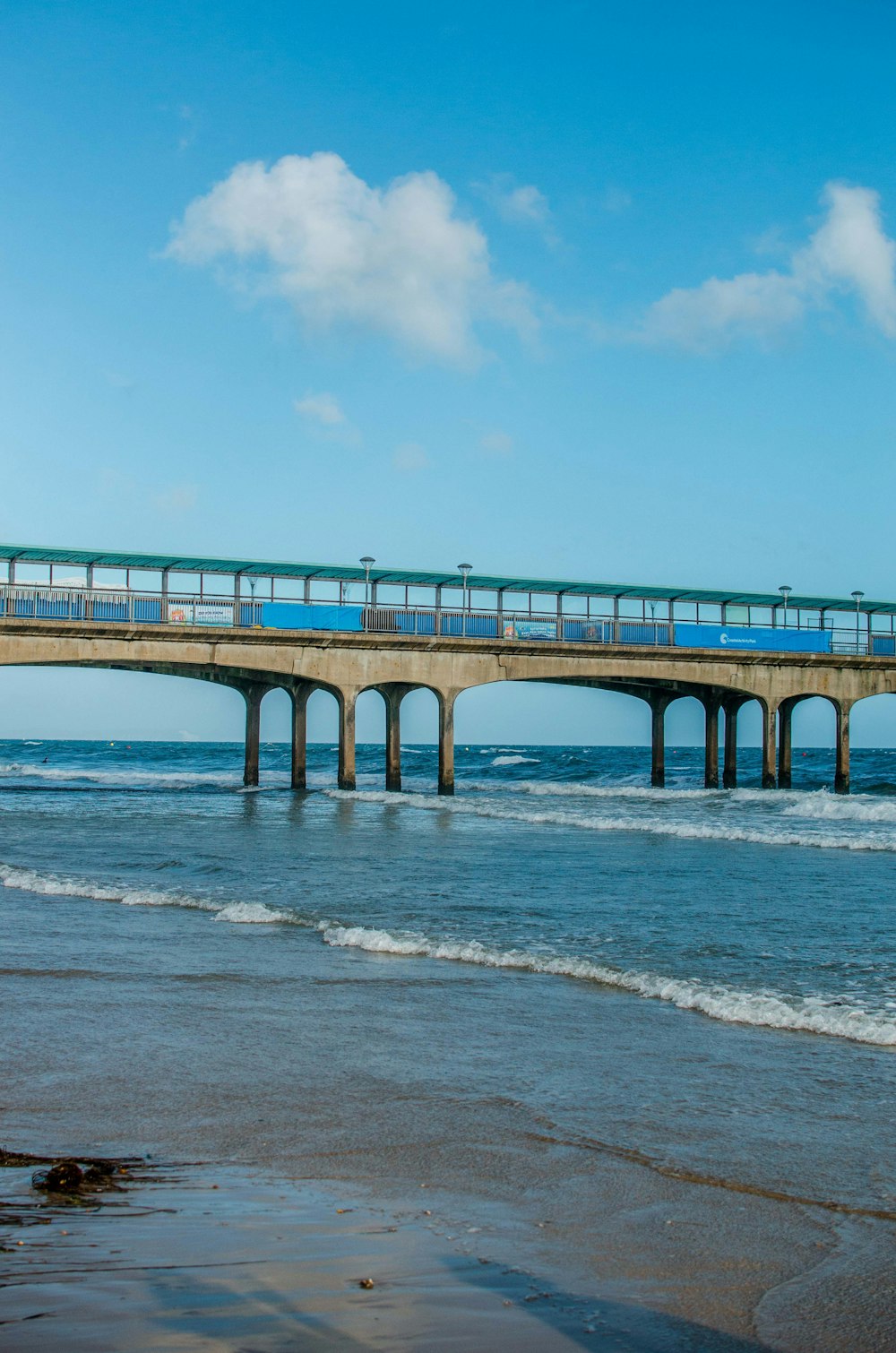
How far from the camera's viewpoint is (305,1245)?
4.31m

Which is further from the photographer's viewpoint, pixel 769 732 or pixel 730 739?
pixel 730 739

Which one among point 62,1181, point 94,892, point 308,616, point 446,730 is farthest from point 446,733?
point 62,1181

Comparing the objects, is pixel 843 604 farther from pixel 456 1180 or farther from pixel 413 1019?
pixel 456 1180

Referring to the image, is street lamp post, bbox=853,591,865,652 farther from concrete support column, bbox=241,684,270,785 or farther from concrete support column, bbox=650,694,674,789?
concrete support column, bbox=241,684,270,785

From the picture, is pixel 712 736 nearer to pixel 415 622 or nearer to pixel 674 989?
pixel 415 622

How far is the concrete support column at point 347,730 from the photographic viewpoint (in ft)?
118

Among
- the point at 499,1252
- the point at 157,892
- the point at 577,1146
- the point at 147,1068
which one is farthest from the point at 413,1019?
the point at 157,892

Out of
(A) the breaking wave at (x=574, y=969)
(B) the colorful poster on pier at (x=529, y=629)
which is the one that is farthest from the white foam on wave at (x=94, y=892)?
Result: (B) the colorful poster on pier at (x=529, y=629)

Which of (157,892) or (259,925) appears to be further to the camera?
(157,892)

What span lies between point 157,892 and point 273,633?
19694 millimetres

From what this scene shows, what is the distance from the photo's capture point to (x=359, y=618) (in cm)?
3612

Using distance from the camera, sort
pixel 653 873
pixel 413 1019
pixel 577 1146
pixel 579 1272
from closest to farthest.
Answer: pixel 579 1272 < pixel 577 1146 < pixel 413 1019 < pixel 653 873

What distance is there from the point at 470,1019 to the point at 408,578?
29.7 meters

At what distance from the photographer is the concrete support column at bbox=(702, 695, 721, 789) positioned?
140 ft
